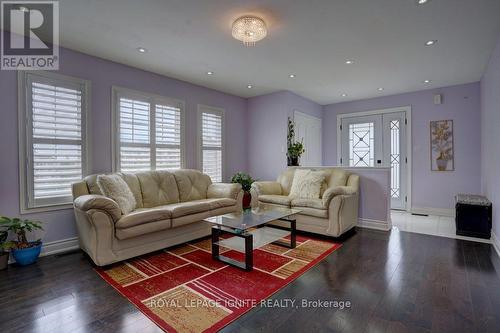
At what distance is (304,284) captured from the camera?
93.4 inches

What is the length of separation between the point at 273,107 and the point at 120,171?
10.6 feet

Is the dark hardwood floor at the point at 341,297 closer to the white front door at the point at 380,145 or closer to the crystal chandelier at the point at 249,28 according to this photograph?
the crystal chandelier at the point at 249,28

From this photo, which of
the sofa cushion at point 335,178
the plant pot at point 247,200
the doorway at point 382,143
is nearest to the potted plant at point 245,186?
the plant pot at point 247,200

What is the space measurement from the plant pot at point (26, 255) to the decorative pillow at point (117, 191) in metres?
0.91

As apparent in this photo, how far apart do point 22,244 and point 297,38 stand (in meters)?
3.91

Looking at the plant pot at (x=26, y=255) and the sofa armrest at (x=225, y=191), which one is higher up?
the sofa armrest at (x=225, y=191)

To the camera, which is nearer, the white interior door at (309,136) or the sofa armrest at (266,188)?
the sofa armrest at (266,188)

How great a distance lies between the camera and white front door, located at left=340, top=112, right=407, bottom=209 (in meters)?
5.65

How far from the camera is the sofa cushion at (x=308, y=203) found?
12.2 feet

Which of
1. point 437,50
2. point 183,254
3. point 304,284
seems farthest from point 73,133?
point 437,50

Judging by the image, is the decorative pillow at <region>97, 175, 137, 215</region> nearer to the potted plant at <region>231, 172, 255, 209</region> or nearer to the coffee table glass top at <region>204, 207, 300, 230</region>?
the coffee table glass top at <region>204, 207, 300, 230</region>

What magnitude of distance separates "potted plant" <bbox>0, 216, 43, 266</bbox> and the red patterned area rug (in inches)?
35.4

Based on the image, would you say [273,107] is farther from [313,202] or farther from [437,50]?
[437,50]

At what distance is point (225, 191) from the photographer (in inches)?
164
